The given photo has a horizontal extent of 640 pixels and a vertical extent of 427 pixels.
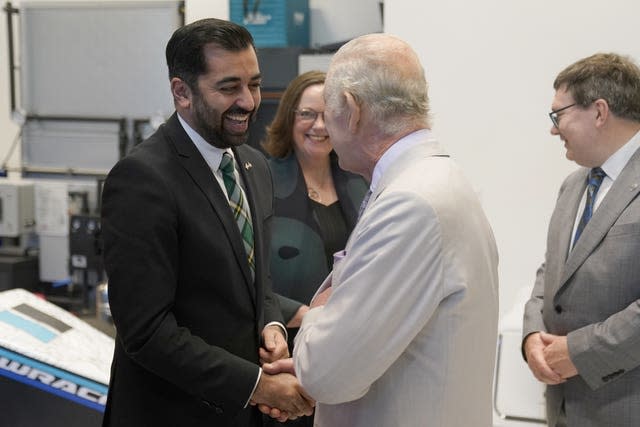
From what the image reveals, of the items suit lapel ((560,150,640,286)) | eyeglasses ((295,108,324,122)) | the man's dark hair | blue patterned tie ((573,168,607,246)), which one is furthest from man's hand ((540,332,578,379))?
the man's dark hair

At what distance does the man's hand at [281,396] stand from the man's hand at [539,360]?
2.55ft

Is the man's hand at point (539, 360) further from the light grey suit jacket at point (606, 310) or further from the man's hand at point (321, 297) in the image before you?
the man's hand at point (321, 297)

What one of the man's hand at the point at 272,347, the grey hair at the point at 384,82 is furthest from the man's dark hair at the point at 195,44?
the man's hand at the point at 272,347

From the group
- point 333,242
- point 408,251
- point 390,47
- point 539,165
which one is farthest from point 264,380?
point 539,165

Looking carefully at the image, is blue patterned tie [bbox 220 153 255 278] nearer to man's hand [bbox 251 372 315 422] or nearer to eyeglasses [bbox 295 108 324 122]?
man's hand [bbox 251 372 315 422]

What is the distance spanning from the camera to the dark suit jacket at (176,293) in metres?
1.40

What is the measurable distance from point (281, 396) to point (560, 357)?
0.86 m

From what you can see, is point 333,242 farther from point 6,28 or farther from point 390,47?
point 6,28

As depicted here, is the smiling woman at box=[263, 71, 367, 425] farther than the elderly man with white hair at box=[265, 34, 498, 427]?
Yes

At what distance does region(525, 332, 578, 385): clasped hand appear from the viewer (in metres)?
1.97

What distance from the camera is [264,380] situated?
152cm

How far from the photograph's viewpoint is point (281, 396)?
5.03ft

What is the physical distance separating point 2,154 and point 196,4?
2.23 m

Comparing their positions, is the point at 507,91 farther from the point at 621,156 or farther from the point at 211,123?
the point at 211,123
